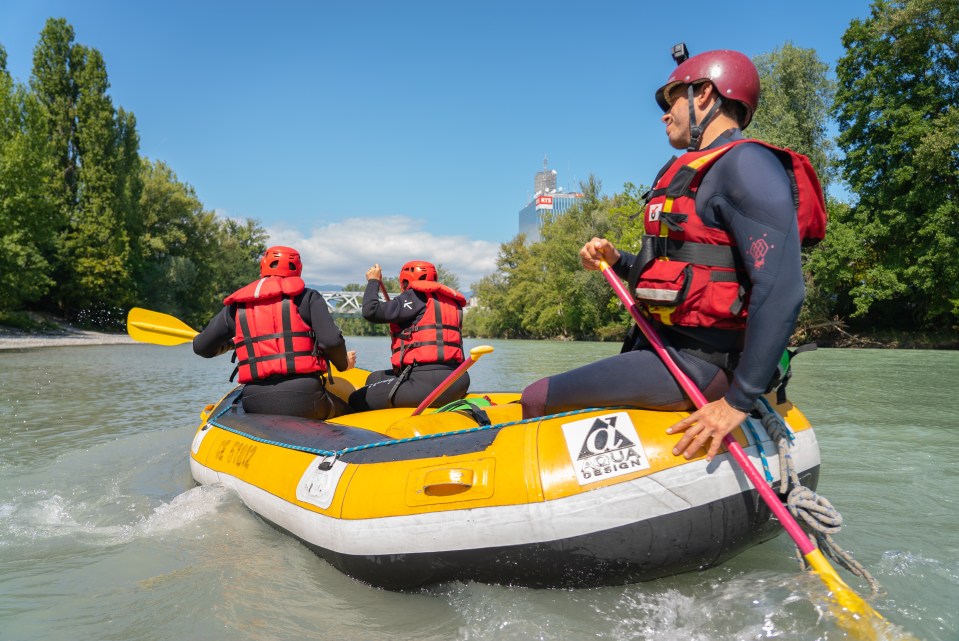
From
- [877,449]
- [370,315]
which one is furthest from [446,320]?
[877,449]

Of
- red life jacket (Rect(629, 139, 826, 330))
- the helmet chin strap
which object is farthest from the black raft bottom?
the helmet chin strap

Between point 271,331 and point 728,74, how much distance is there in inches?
113

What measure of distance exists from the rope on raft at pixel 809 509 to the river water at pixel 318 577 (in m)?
0.17

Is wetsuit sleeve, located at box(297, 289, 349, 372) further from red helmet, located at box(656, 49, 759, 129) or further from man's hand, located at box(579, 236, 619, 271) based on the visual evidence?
red helmet, located at box(656, 49, 759, 129)

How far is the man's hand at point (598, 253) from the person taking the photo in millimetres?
2732

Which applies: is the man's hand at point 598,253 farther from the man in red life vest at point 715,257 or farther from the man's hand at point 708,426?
the man's hand at point 708,426

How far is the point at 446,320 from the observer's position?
15.7 ft

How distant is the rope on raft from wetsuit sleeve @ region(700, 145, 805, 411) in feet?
1.15

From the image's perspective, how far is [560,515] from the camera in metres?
2.41

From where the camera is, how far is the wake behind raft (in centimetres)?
234

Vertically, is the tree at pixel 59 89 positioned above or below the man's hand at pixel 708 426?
above

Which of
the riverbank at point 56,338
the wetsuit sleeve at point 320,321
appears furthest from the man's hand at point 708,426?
the riverbank at point 56,338

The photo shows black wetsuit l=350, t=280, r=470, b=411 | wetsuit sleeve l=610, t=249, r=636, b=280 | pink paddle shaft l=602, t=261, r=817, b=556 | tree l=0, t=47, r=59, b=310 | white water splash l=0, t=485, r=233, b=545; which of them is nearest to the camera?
pink paddle shaft l=602, t=261, r=817, b=556

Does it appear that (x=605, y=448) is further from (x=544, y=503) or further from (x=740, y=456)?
(x=740, y=456)
